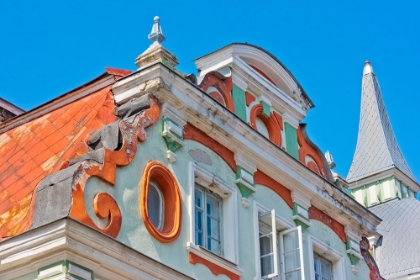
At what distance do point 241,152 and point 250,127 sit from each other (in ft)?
1.68

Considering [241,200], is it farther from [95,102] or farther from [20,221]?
[20,221]

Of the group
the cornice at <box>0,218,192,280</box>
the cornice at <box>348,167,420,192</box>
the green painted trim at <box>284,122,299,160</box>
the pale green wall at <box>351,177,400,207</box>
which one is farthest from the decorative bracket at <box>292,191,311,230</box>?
the cornice at <box>348,167,420,192</box>

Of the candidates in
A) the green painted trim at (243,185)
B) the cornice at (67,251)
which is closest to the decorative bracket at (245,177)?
→ the green painted trim at (243,185)

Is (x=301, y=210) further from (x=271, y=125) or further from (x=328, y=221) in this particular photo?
(x=271, y=125)

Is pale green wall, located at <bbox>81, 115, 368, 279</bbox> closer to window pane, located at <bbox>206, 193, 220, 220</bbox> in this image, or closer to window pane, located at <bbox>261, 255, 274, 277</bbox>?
window pane, located at <bbox>206, 193, 220, 220</bbox>

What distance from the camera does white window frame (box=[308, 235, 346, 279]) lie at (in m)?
19.3

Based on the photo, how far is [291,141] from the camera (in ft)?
67.0

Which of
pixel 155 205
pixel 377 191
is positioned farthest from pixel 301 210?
pixel 377 191

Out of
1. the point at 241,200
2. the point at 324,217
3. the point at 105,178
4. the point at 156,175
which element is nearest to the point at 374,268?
the point at 324,217

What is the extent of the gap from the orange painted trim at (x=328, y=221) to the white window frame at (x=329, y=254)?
1.70 ft

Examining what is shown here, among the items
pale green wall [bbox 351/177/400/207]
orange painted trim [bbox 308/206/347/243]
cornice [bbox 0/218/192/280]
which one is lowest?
cornice [bbox 0/218/192/280]

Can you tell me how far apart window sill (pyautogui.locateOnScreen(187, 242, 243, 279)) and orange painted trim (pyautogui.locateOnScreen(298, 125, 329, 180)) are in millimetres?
4384

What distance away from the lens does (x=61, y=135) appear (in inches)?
656

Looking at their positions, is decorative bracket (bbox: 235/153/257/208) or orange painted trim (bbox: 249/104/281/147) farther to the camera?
orange painted trim (bbox: 249/104/281/147)
